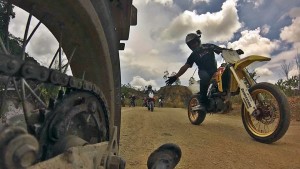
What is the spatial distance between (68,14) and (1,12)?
0.54 m

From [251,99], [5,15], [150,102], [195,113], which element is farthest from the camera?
[150,102]

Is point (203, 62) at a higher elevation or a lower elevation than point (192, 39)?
lower

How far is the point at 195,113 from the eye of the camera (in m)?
8.22

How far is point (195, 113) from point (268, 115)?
9.64 ft

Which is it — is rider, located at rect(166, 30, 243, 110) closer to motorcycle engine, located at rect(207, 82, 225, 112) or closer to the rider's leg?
the rider's leg

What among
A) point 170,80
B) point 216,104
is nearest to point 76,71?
point 170,80

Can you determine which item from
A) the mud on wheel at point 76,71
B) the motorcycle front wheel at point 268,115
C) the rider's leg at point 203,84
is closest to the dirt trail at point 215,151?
the motorcycle front wheel at point 268,115

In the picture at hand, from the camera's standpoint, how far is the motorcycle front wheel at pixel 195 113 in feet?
25.9

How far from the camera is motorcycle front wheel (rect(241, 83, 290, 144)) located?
5004mm

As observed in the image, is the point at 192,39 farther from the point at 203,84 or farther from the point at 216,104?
the point at 216,104

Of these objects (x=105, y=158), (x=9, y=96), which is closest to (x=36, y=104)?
(x=9, y=96)

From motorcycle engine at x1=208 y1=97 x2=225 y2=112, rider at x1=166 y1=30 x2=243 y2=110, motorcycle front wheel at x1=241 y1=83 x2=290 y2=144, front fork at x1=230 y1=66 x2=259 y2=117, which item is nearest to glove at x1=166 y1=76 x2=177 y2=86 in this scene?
rider at x1=166 y1=30 x2=243 y2=110

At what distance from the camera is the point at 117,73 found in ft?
7.45

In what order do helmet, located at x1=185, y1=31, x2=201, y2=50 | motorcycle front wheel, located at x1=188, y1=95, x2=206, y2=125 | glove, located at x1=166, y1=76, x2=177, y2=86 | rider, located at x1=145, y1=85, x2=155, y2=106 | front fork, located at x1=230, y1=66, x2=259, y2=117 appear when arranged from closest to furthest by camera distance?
front fork, located at x1=230, y1=66, x2=259, y2=117 < glove, located at x1=166, y1=76, x2=177, y2=86 < helmet, located at x1=185, y1=31, x2=201, y2=50 < motorcycle front wheel, located at x1=188, y1=95, x2=206, y2=125 < rider, located at x1=145, y1=85, x2=155, y2=106
